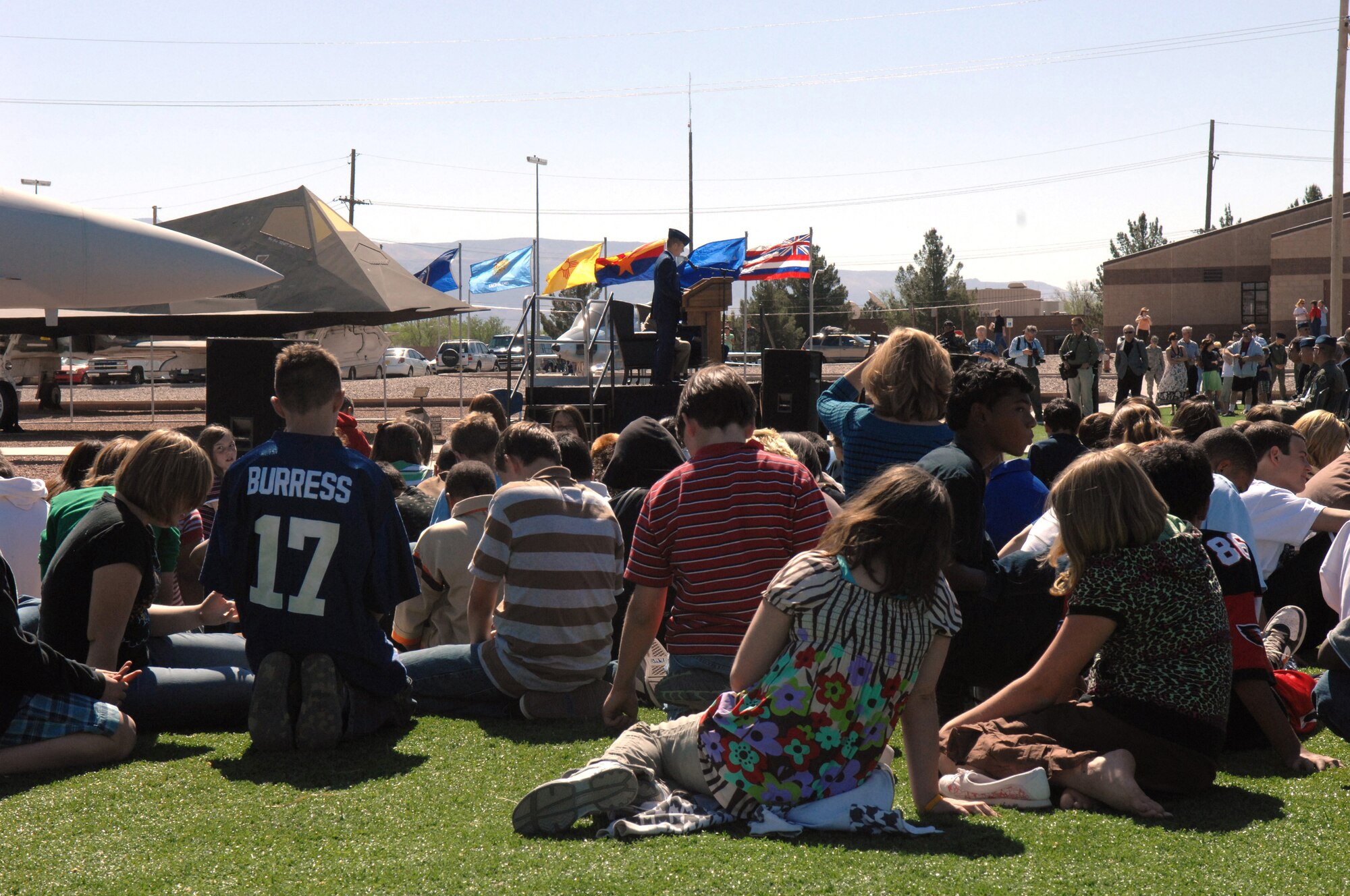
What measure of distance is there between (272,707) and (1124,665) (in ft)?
9.50

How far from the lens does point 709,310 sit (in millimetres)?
16891

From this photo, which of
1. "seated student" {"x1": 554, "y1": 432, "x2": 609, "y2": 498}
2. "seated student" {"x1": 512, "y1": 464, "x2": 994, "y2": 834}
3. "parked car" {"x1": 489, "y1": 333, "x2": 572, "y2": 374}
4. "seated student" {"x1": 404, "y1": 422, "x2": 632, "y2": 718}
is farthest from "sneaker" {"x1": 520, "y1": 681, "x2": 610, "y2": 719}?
"parked car" {"x1": 489, "y1": 333, "x2": 572, "y2": 374}

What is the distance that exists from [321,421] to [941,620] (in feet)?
7.60

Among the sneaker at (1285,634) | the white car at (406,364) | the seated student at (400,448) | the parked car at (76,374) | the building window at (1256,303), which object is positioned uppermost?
the building window at (1256,303)

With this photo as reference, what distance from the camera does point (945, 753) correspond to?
3.69 meters

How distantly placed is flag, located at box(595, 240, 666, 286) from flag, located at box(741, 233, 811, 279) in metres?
2.09

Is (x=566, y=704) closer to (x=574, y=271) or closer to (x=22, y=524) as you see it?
(x=22, y=524)

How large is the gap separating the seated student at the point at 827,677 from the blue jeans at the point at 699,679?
0.54m

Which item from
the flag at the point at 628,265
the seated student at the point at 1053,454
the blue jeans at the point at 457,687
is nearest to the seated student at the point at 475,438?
the blue jeans at the point at 457,687

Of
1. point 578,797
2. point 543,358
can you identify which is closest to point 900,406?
point 578,797

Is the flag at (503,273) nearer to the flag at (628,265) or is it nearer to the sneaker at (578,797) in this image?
the flag at (628,265)

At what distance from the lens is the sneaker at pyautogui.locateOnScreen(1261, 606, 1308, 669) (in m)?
4.46

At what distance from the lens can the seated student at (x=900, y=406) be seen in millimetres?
4535

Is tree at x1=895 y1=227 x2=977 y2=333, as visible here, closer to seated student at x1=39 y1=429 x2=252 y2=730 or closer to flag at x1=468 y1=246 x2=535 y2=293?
flag at x1=468 y1=246 x2=535 y2=293
